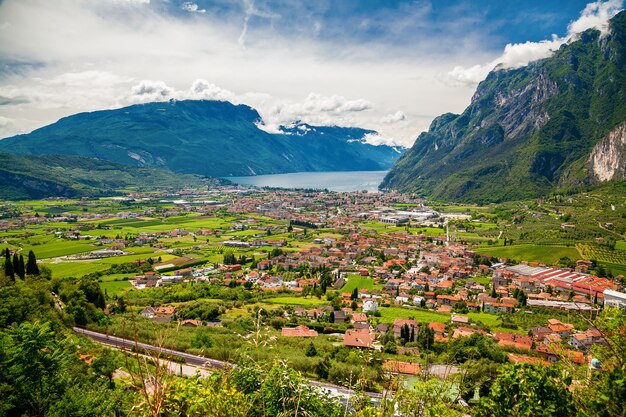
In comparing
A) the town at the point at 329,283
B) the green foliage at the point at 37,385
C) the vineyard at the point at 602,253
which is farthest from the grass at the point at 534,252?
the green foliage at the point at 37,385

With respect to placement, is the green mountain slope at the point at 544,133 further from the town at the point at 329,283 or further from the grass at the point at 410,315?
the grass at the point at 410,315

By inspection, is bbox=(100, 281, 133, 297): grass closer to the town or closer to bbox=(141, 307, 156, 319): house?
the town

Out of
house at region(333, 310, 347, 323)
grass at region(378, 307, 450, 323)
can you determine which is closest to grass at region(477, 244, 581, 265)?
grass at region(378, 307, 450, 323)

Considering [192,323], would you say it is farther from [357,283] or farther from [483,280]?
[483,280]

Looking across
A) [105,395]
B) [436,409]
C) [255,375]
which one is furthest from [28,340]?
[436,409]

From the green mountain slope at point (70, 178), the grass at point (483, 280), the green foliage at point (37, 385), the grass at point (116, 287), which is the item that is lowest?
the grass at point (483, 280)

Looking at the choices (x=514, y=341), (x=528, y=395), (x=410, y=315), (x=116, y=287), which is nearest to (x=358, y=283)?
(x=410, y=315)

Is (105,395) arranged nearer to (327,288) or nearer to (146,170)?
(327,288)
